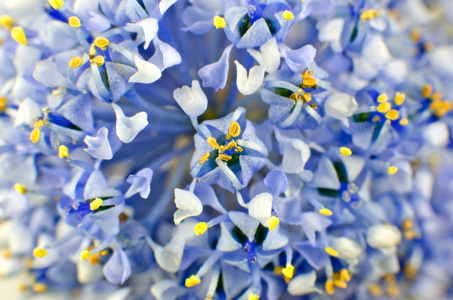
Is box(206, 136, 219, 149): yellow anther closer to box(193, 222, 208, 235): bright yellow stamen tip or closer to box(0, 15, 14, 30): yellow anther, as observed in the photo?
box(193, 222, 208, 235): bright yellow stamen tip

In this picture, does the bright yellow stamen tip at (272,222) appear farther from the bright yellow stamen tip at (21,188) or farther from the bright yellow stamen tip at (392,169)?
the bright yellow stamen tip at (21,188)

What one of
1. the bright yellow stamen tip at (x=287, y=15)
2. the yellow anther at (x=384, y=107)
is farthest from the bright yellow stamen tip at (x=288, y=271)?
the bright yellow stamen tip at (x=287, y=15)

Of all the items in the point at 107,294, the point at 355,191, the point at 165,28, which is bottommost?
the point at 107,294

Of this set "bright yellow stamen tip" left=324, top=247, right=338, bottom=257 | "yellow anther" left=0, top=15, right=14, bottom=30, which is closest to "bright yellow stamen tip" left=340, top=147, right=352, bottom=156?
"bright yellow stamen tip" left=324, top=247, right=338, bottom=257

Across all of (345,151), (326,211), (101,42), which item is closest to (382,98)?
(345,151)

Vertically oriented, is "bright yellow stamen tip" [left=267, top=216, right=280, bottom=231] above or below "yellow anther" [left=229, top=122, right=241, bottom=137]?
below

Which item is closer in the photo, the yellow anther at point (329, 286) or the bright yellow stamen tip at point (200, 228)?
the bright yellow stamen tip at point (200, 228)

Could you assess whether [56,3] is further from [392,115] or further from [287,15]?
[392,115]

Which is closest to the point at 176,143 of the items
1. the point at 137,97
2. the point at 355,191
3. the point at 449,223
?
the point at 137,97

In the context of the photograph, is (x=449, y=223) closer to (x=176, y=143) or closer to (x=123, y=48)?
(x=176, y=143)
